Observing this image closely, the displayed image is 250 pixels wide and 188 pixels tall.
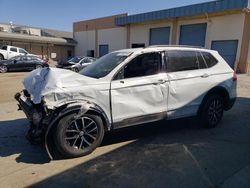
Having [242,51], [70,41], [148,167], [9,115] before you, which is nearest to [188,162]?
[148,167]

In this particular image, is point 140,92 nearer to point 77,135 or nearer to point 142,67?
point 142,67

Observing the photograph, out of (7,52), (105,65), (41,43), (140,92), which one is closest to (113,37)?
(41,43)

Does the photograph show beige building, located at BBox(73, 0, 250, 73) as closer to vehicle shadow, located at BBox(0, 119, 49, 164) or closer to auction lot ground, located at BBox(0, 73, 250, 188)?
auction lot ground, located at BBox(0, 73, 250, 188)

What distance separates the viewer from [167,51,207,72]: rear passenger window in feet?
15.5

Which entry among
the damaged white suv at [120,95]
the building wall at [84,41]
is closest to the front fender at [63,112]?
the damaged white suv at [120,95]

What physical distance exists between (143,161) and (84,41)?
117ft

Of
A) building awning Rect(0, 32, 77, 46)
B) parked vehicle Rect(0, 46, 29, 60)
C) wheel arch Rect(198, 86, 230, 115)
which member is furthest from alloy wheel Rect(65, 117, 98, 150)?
building awning Rect(0, 32, 77, 46)

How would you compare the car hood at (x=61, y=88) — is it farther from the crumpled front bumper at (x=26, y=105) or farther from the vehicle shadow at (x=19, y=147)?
the vehicle shadow at (x=19, y=147)

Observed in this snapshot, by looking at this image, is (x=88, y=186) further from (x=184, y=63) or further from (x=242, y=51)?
(x=242, y=51)

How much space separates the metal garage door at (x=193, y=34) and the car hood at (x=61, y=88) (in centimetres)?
1961

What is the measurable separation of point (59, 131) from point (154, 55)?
2303 mm

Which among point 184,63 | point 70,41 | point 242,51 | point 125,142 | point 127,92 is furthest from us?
point 70,41

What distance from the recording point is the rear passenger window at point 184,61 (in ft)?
15.5

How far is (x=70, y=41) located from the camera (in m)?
38.3
